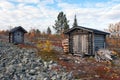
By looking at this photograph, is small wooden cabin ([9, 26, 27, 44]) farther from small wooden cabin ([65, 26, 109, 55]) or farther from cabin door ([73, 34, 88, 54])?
cabin door ([73, 34, 88, 54])

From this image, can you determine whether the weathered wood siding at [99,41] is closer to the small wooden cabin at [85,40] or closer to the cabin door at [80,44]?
the small wooden cabin at [85,40]

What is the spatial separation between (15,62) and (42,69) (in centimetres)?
378

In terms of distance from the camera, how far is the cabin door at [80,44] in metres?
28.8

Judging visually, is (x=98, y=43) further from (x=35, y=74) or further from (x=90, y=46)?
(x=35, y=74)

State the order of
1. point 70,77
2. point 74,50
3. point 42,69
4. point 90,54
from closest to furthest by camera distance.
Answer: point 70,77
point 42,69
point 90,54
point 74,50

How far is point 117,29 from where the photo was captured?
120125 mm

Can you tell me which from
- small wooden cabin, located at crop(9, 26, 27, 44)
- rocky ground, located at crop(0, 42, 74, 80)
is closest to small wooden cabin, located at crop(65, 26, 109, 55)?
rocky ground, located at crop(0, 42, 74, 80)

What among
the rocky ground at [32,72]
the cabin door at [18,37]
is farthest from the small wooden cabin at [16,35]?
the rocky ground at [32,72]

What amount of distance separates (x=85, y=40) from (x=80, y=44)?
962 mm

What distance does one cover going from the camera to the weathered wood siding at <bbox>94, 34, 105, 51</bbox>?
28625 mm

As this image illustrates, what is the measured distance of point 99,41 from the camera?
2956 centimetres

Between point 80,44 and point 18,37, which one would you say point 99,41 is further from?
point 18,37

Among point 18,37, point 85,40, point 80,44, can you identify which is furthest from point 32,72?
point 18,37

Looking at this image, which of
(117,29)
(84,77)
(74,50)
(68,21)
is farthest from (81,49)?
(117,29)
